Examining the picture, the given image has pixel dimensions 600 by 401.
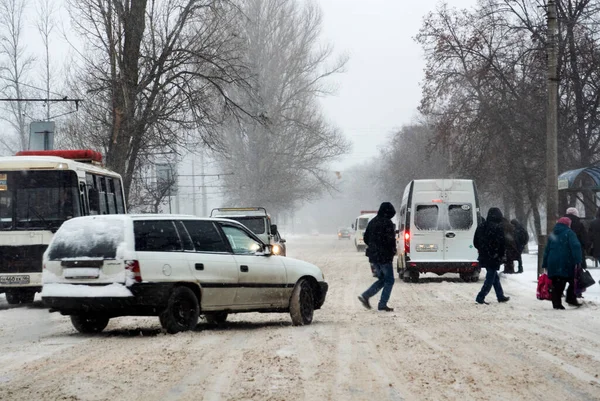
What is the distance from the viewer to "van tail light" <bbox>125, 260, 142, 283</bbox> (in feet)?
41.1

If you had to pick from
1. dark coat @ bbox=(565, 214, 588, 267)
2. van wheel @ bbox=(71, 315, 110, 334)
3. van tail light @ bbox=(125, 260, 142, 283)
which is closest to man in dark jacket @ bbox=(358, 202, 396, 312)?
van wheel @ bbox=(71, 315, 110, 334)

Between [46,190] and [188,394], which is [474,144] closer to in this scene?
[46,190]

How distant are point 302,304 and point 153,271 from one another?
2723 mm

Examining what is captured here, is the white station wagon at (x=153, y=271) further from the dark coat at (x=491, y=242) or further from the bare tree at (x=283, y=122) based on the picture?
the bare tree at (x=283, y=122)

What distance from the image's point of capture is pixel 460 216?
27.1 m

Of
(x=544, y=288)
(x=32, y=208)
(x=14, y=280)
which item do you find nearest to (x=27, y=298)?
(x=14, y=280)

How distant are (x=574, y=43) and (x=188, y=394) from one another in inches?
1228

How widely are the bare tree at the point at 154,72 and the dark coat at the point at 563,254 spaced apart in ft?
49.8

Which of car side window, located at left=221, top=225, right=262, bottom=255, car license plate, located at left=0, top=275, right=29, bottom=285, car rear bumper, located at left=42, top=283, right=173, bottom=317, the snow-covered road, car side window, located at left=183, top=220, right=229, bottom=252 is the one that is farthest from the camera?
car license plate, located at left=0, top=275, right=29, bottom=285

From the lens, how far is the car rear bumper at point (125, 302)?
12.5 metres

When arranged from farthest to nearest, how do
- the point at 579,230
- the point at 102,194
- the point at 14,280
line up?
1. the point at 102,194
2. the point at 579,230
3. the point at 14,280

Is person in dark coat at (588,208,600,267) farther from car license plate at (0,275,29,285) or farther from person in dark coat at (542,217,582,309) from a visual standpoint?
car license plate at (0,275,29,285)

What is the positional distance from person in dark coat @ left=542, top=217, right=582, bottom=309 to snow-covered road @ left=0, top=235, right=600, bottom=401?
55 centimetres

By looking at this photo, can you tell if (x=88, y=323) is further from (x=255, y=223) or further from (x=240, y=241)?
(x=255, y=223)
